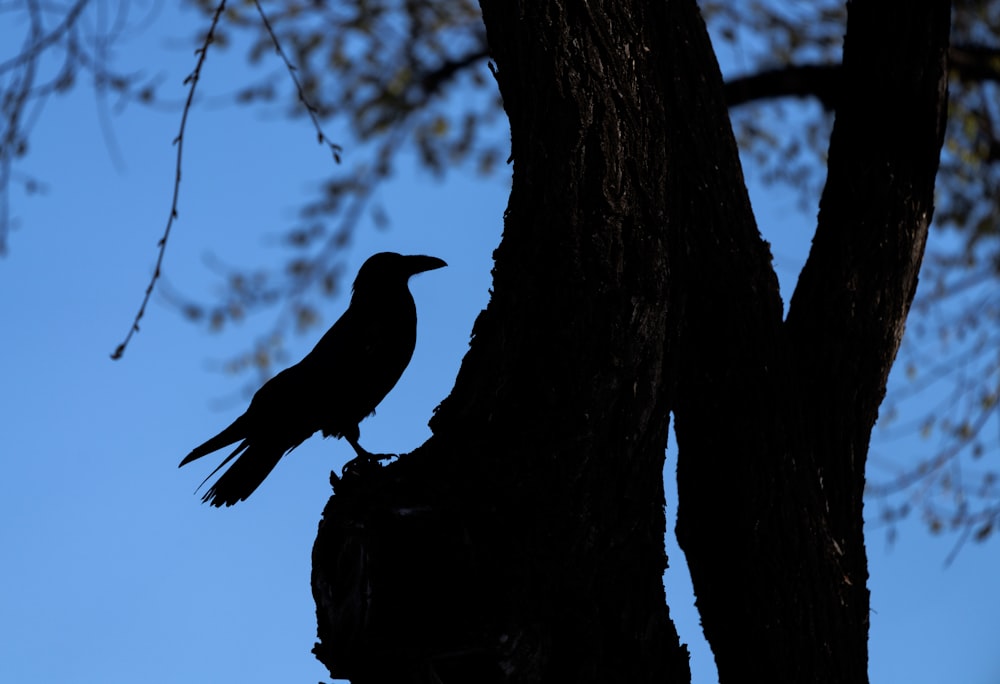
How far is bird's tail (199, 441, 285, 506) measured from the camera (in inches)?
142

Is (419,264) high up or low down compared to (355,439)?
up

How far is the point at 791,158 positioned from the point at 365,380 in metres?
4.91

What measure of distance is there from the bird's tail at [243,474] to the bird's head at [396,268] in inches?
37.7

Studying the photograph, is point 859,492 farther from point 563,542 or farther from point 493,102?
point 493,102

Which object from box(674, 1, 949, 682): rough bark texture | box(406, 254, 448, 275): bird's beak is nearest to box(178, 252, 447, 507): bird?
box(406, 254, 448, 275): bird's beak

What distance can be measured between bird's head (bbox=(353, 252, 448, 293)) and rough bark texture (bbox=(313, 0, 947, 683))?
1386 millimetres

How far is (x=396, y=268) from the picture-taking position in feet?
14.5

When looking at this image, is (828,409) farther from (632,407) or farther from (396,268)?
(396,268)

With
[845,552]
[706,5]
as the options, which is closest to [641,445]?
[845,552]

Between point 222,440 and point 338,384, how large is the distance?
55 centimetres

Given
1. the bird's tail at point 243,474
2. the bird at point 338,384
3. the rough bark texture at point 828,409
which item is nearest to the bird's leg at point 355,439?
the bird at point 338,384

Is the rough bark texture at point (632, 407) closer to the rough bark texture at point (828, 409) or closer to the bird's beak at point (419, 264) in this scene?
the rough bark texture at point (828, 409)

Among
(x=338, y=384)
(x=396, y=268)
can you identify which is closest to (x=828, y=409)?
(x=338, y=384)

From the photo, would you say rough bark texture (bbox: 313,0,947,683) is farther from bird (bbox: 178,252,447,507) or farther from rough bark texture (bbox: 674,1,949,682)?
bird (bbox: 178,252,447,507)
